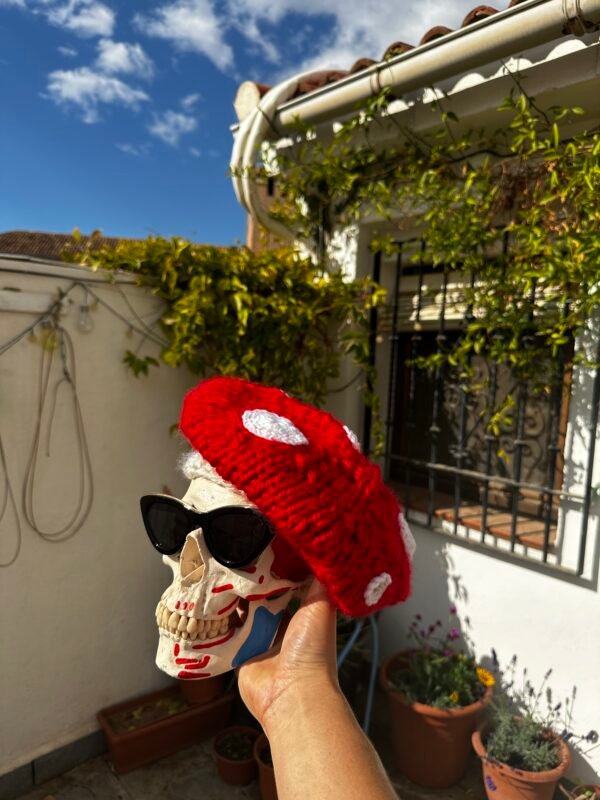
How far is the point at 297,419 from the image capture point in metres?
1.18

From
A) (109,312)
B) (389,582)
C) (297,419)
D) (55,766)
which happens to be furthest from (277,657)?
(55,766)

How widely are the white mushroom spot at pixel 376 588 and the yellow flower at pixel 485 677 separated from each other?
84.9 inches

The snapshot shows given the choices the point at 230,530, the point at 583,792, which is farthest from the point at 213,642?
the point at 583,792

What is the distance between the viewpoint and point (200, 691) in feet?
10.2

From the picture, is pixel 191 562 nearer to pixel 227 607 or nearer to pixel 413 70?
pixel 227 607

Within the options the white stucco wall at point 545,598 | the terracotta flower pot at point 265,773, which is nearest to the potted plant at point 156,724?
the terracotta flower pot at point 265,773

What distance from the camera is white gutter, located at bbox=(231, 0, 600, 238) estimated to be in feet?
7.22

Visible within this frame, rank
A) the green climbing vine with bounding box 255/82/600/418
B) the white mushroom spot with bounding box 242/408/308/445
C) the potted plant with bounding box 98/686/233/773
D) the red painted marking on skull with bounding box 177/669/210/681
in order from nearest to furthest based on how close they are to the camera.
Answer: the white mushroom spot with bounding box 242/408/308/445, the red painted marking on skull with bounding box 177/669/210/681, the green climbing vine with bounding box 255/82/600/418, the potted plant with bounding box 98/686/233/773

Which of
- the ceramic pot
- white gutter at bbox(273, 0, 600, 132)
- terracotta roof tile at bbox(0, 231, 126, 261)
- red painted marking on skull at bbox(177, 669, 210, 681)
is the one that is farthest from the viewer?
terracotta roof tile at bbox(0, 231, 126, 261)

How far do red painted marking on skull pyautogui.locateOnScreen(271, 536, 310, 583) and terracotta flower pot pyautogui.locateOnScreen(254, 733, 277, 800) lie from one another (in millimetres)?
1980

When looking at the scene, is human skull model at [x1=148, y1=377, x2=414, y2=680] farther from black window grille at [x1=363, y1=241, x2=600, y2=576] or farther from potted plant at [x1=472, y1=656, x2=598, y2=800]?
potted plant at [x1=472, y1=656, x2=598, y2=800]

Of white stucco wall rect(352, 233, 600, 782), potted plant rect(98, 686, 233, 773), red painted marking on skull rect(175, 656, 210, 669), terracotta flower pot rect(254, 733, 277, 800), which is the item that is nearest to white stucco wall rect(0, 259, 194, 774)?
potted plant rect(98, 686, 233, 773)

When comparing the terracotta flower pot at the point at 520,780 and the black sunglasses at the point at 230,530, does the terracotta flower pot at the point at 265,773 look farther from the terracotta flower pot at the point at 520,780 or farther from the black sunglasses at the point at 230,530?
the black sunglasses at the point at 230,530

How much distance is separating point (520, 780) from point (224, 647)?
2.13m
